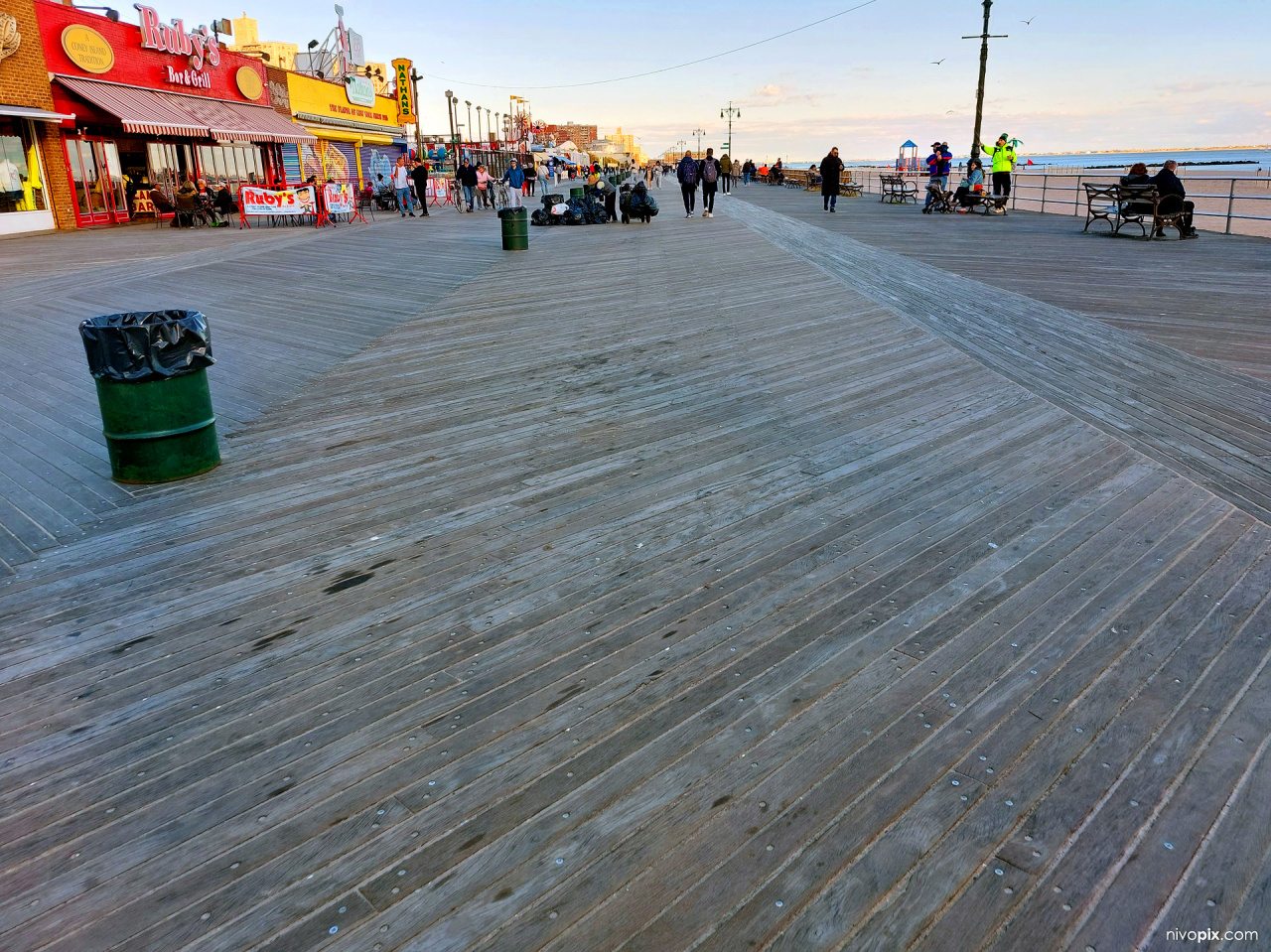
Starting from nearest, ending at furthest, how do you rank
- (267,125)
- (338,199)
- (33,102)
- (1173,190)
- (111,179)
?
1. (1173,190)
2. (33,102)
3. (338,199)
4. (111,179)
5. (267,125)

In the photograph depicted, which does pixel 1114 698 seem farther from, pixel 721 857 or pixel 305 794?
pixel 305 794

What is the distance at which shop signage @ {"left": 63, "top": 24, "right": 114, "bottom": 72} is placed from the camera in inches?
882

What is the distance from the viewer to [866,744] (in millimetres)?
2590

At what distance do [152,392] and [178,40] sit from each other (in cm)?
2752

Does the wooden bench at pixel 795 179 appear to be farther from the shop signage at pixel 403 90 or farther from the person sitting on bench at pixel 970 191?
the person sitting on bench at pixel 970 191

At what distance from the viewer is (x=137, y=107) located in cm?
2373

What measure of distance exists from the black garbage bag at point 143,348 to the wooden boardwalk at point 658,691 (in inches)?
Result: 27.0

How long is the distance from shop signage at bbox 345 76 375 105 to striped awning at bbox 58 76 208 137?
49.5ft

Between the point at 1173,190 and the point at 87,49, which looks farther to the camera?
the point at 87,49

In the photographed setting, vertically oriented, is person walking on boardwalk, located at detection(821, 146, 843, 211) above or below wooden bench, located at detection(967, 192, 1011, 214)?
above

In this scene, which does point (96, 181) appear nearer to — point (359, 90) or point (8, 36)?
point (8, 36)

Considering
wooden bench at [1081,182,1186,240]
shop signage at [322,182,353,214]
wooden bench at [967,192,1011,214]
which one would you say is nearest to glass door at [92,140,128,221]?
shop signage at [322,182,353,214]

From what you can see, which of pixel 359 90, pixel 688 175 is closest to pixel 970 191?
pixel 688 175

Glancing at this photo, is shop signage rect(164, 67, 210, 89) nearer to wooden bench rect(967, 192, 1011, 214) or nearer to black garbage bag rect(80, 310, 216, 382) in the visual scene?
wooden bench rect(967, 192, 1011, 214)
